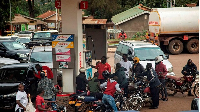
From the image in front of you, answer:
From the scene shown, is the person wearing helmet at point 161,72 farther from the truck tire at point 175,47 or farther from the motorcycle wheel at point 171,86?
the truck tire at point 175,47

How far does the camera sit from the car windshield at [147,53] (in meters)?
18.2

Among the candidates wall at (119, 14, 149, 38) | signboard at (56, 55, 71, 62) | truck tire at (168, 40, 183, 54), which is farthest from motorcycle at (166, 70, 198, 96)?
wall at (119, 14, 149, 38)

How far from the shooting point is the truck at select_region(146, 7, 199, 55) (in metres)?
29.9

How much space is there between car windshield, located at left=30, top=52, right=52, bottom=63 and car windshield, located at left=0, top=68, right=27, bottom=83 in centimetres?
374

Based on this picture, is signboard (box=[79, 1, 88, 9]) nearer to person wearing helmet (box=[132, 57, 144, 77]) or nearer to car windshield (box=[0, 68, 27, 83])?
person wearing helmet (box=[132, 57, 144, 77])

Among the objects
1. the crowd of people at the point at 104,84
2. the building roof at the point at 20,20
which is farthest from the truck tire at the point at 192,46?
the building roof at the point at 20,20

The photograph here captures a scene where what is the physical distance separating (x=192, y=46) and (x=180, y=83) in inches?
649

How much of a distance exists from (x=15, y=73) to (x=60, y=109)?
132 inches

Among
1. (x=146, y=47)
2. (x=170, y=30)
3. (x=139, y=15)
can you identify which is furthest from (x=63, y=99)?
(x=139, y=15)

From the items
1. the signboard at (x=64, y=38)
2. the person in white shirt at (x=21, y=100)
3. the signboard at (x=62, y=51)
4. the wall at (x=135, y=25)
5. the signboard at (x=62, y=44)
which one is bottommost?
the person in white shirt at (x=21, y=100)

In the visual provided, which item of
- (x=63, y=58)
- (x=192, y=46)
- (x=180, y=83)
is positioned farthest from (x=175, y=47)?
(x=63, y=58)

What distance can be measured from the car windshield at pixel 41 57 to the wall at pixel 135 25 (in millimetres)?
26627

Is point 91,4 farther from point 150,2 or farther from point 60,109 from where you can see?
point 60,109

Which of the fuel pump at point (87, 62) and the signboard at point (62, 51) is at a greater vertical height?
the signboard at point (62, 51)
